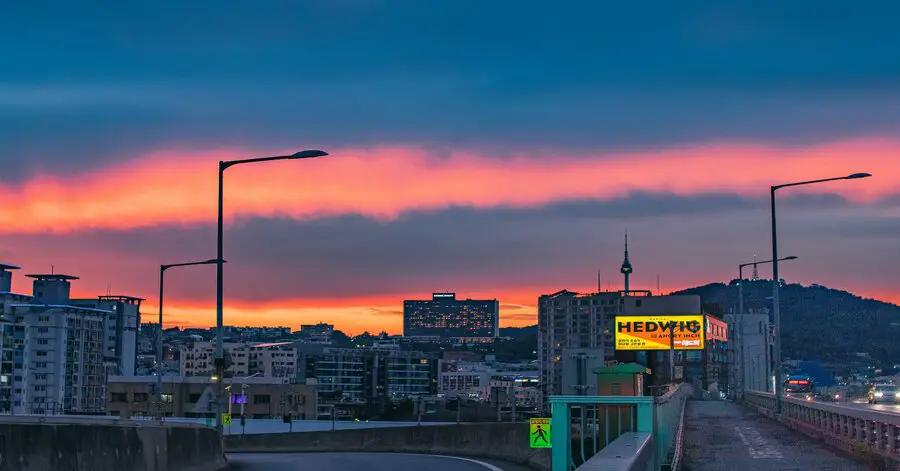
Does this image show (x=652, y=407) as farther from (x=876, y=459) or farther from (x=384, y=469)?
(x=384, y=469)

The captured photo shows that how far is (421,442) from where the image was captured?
4691cm

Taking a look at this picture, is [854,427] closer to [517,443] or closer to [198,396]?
[517,443]

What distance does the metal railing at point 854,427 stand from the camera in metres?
23.9

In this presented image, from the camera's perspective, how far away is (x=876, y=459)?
20.9 meters

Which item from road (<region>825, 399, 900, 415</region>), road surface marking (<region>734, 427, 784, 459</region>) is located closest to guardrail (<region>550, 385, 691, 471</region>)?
road surface marking (<region>734, 427, 784, 459</region>)

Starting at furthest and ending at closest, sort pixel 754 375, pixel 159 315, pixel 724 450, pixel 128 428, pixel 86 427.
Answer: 1. pixel 754 375
2. pixel 159 315
3. pixel 724 450
4. pixel 128 428
5. pixel 86 427

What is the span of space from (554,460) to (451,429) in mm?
19600

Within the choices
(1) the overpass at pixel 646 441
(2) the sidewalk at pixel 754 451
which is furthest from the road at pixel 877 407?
(2) the sidewalk at pixel 754 451

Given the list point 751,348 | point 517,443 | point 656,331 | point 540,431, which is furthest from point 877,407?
point 751,348

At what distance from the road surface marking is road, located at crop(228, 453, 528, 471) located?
7.42m

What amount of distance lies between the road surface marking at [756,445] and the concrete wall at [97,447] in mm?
12653

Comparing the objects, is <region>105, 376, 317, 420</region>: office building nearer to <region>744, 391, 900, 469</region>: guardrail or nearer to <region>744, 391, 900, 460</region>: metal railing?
<region>744, 391, 900, 469</region>: guardrail

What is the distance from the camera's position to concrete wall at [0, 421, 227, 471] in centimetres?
1834

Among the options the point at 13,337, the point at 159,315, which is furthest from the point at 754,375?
the point at 159,315
